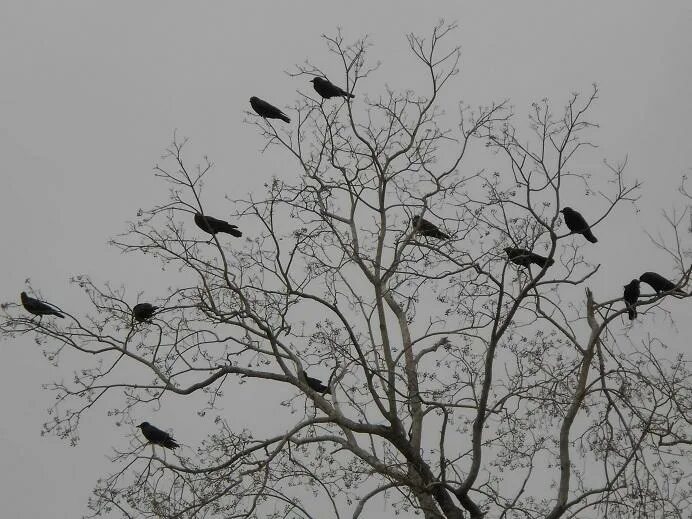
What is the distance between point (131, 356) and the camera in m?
8.47

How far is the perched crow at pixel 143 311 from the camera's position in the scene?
8422 millimetres

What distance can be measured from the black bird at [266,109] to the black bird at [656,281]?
4.48 meters

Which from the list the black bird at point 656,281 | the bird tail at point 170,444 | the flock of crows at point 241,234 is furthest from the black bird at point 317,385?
the black bird at point 656,281

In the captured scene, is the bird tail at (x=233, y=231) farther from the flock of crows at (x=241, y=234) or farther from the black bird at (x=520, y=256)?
the black bird at (x=520, y=256)

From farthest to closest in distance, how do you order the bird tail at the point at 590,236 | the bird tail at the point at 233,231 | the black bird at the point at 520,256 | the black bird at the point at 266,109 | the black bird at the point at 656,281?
1. the black bird at the point at 266,109
2. the bird tail at the point at 233,231
3. the bird tail at the point at 590,236
4. the black bird at the point at 656,281
5. the black bird at the point at 520,256

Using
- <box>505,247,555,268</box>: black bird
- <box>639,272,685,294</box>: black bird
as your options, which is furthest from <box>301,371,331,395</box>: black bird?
<box>639,272,685,294</box>: black bird

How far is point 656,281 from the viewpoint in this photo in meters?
8.77

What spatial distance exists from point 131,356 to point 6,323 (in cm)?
125

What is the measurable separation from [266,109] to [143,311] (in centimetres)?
297

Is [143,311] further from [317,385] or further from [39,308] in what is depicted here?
[317,385]

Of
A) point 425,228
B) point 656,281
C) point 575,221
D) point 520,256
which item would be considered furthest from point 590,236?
point 425,228

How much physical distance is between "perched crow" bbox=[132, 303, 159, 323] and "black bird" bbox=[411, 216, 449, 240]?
10.9 feet

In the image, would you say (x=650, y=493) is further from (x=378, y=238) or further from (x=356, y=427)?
(x=378, y=238)

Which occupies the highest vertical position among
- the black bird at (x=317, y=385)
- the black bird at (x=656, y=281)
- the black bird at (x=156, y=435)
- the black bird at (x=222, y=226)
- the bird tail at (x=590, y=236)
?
the bird tail at (x=590, y=236)
